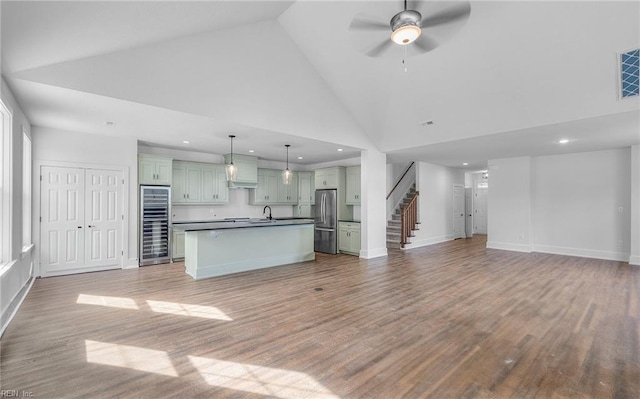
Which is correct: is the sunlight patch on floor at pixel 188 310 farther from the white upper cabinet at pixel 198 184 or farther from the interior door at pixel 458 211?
the interior door at pixel 458 211

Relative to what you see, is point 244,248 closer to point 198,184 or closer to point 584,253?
point 198,184

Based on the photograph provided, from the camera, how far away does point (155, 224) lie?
241 inches

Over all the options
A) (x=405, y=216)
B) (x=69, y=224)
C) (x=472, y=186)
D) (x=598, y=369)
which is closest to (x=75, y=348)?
(x=69, y=224)

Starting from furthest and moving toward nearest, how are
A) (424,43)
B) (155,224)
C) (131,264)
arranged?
(155,224) < (131,264) < (424,43)

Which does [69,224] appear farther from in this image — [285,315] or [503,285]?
[503,285]

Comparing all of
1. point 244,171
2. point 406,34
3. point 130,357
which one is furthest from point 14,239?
point 406,34

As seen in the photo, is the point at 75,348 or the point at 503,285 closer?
the point at 75,348

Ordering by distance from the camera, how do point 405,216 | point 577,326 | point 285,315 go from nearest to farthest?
point 577,326 < point 285,315 < point 405,216

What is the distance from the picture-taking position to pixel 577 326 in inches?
123

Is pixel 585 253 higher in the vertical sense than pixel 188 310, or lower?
higher

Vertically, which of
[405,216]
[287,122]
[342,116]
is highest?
[342,116]

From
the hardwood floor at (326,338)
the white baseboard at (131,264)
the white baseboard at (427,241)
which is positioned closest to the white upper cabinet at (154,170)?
the white baseboard at (131,264)

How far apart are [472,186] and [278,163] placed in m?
8.16

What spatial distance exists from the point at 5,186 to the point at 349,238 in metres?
6.29
